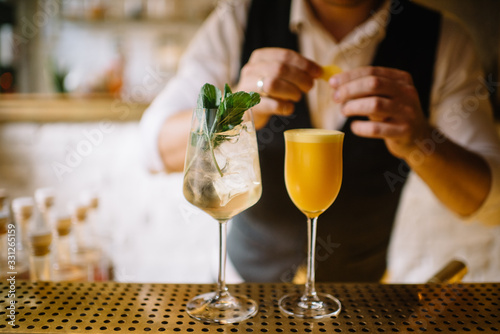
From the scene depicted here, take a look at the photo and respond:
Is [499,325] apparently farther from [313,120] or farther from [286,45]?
[286,45]

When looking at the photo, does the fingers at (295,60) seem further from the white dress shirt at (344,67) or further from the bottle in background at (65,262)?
the bottle in background at (65,262)

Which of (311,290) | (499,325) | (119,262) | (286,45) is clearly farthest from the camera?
(119,262)

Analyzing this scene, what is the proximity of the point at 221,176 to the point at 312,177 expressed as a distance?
214mm

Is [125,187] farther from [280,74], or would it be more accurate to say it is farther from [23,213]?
[280,74]

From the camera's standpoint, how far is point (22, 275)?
3.91 ft

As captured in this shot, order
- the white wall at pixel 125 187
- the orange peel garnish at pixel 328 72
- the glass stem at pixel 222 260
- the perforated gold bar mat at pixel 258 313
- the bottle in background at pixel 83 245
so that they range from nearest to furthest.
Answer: the perforated gold bar mat at pixel 258 313, the glass stem at pixel 222 260, the orange peel garnish at pixel 328 72, the bottle in background at pixel 83 245, the white wall at pixel 125 187

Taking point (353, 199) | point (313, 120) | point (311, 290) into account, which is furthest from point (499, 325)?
point (313, 120)

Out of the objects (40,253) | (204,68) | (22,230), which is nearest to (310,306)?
(40,253)

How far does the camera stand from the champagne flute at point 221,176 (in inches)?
30.8

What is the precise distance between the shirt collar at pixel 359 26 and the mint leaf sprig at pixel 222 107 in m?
0.91

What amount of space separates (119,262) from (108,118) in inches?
36.1

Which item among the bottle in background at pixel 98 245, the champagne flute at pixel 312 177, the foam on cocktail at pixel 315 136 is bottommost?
the bottle in background at pixel 98 245

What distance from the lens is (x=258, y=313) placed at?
825 mm

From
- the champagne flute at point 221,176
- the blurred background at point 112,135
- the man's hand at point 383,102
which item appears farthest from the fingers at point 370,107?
the blurred background at point 112,135
